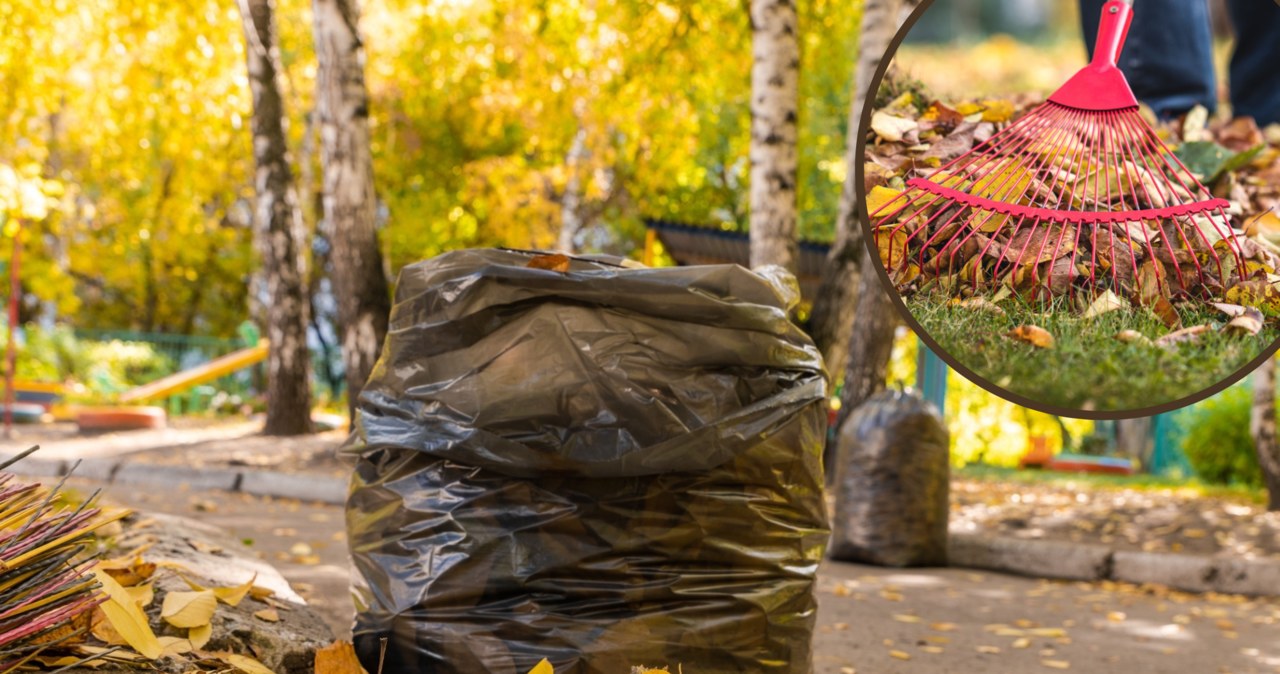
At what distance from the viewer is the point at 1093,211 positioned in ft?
4.08

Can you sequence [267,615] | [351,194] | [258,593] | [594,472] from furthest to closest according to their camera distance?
1. [351,194]
2. [258,593]
3. [267,615]
4. [594,472]

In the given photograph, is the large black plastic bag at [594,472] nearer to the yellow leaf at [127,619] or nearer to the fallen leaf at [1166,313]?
the yellow leaf at [127,619]

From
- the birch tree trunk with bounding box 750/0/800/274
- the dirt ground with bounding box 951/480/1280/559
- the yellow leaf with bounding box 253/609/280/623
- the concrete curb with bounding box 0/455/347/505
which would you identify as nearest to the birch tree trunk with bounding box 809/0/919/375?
the birch tree trunk with bounding box 750/0/800/274

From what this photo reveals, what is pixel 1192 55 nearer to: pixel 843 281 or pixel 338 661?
pixel 338 661

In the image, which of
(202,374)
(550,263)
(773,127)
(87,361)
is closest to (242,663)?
(550,263)

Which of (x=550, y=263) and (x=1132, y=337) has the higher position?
(x=550, y=263)

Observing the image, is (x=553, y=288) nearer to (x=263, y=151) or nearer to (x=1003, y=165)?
(x=1003, y=165)

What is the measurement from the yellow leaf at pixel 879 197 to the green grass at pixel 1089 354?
4.7 inches

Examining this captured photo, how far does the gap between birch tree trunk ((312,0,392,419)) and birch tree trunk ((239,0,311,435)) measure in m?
1.75

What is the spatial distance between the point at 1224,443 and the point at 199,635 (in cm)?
1148

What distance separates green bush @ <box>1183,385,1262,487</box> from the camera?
11383 mm

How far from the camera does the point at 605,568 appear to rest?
8.33ft

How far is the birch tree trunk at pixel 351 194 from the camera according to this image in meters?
9.05

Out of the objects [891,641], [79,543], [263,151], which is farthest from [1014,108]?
[263,151]
